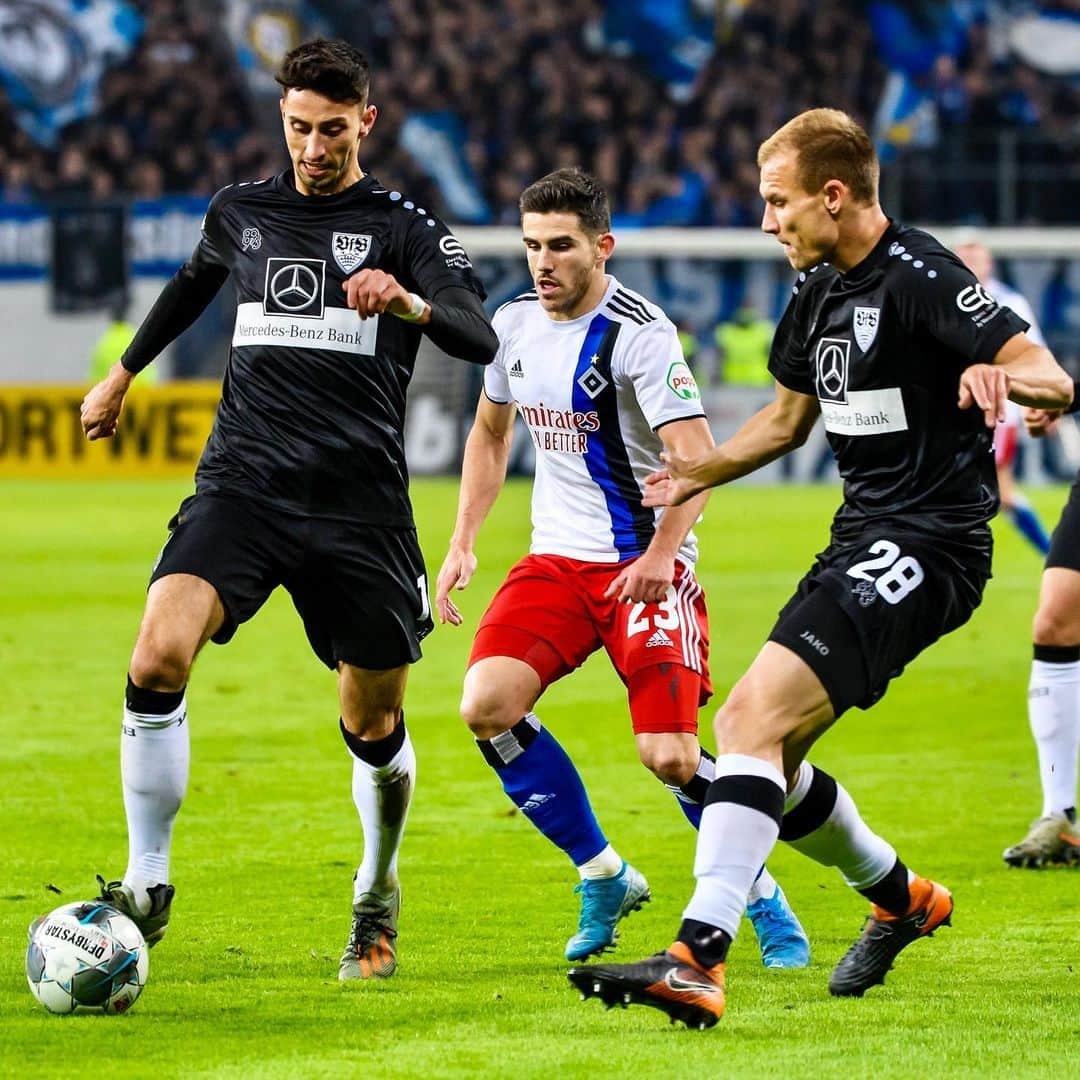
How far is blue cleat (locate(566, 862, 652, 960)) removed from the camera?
5.65 meters

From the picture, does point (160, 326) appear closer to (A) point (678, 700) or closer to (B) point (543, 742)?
(B) point (543, 742)

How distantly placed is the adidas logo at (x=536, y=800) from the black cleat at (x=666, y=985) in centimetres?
129

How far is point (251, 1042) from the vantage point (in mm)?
4633

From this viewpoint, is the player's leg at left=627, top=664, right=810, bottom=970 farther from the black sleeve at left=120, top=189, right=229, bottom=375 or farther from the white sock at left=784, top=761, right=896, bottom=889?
the black sleeve at left=120, top=189, right=229, bottom=375

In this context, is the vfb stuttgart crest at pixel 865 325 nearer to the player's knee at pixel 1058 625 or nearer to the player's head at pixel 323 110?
the player's head at pixel 323 110

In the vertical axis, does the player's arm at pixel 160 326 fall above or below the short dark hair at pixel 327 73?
below

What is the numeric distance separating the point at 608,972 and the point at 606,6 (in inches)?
1133

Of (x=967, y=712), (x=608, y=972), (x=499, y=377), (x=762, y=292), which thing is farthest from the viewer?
(x=762, y=292)

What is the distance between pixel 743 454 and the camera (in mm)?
5160

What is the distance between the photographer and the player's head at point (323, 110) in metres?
5.46

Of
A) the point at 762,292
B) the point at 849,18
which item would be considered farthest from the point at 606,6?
the point at 762,292

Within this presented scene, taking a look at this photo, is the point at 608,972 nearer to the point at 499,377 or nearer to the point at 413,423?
the point at 499,377

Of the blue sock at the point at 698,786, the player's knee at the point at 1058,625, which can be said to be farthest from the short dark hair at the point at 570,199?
the player's knee at the point at 1058,625

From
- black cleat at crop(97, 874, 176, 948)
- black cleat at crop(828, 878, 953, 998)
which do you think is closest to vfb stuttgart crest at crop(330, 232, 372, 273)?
black cleat at crop(97, 874, 176, 948)
